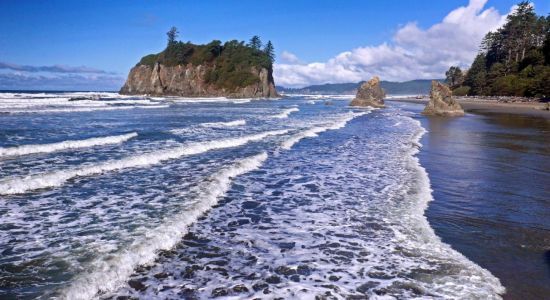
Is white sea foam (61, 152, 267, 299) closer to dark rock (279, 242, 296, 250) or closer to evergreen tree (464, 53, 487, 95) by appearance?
dark rock (279, 242, 296, 250)

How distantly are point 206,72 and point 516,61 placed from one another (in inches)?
3404

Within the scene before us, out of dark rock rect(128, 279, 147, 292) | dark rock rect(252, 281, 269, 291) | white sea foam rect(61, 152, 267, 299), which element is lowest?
dark rock rect(252, 281, 269, 291)

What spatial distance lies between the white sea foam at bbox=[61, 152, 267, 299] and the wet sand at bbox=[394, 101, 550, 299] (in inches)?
186

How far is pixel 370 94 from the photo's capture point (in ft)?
234

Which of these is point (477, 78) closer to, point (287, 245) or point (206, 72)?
point (206, 72)

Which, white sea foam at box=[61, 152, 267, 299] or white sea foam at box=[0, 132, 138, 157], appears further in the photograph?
white sea foam at box=[0, 132, 138, 157]

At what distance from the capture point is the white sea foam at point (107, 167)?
991 centimetres

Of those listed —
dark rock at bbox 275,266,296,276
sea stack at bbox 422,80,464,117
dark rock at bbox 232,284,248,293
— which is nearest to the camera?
dark rock at bbox 232,284,248,293

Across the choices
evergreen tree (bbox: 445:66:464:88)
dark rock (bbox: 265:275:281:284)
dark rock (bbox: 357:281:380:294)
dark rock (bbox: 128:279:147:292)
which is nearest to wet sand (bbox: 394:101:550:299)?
dark rock (bbox: 357:281:380:294)

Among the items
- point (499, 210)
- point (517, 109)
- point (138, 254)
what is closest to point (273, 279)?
point (138, 254)

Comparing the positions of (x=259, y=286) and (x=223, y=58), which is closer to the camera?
(x=259, y=286)

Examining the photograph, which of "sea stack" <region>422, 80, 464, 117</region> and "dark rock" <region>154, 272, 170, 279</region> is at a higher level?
"sea stack" <region>422, 80, 464, 117</region>

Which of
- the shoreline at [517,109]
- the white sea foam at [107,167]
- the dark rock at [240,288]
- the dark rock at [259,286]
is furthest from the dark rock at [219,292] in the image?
the shoreline at [517,109]

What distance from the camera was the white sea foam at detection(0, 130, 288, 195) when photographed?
9906 mm
